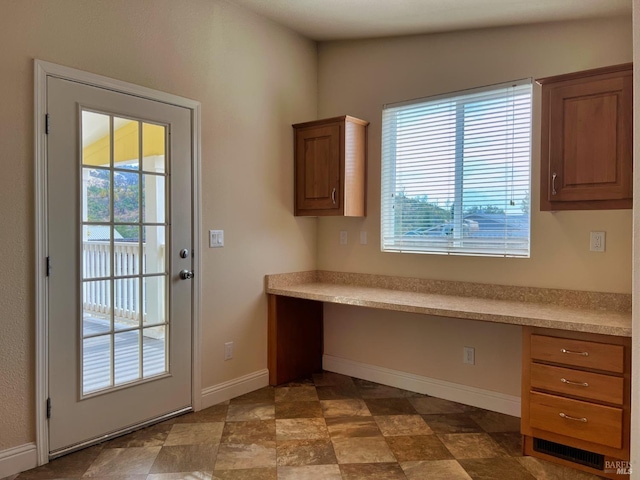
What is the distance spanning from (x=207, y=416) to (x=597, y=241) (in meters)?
2.67

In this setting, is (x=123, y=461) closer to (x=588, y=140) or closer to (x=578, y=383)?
(x=578, y=383)

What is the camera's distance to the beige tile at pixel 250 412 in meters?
2.89

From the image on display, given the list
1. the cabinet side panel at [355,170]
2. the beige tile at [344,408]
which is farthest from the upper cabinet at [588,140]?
the beige tile at [344,408]

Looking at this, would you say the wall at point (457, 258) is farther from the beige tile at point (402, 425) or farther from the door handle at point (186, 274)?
the door handle at point (186, 274)

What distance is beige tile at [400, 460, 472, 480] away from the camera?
7.22 feet

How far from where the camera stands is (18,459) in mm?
2229

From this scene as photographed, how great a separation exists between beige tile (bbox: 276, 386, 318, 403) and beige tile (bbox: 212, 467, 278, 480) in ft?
3.04

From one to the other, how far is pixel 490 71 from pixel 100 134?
8.26ft

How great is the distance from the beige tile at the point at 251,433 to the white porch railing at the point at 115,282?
2.88ft

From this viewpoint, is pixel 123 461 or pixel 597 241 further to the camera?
pixel 597 241

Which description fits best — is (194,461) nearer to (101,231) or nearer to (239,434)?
(239,434)

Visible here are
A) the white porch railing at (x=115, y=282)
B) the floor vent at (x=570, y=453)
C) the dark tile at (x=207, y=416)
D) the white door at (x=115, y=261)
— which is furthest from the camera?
the dark tile at (x=207, y=416)

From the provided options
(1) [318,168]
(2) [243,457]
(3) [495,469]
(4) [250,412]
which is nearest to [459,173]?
(1) [318,168]

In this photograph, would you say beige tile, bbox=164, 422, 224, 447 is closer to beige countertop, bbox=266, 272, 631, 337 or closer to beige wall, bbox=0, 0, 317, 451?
beige wall, bbox=0, 0, 317, 451
